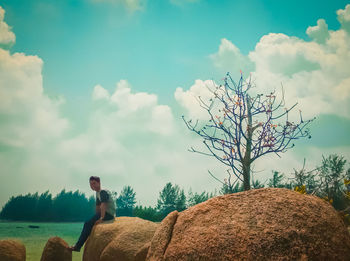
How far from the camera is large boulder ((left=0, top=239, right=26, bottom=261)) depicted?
22.0ft

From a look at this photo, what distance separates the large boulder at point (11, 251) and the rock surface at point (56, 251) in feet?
3.87

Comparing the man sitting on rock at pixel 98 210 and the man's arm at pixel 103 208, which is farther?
the man's arm at pixel 103 208

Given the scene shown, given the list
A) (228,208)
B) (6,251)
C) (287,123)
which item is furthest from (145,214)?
(228,208)

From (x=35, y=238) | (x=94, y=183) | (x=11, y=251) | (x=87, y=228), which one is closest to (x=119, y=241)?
(x=87, y=228)

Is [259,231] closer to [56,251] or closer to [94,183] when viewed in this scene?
[94,183]

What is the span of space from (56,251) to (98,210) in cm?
137

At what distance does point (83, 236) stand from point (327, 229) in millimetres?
5741

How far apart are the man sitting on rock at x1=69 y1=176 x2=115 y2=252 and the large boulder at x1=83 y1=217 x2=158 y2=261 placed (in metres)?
0.18

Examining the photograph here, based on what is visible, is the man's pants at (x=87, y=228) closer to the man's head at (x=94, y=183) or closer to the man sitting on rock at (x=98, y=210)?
the man sitting on rock at (x=98, y=210)

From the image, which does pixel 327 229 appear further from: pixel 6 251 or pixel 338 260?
pixel 6 251

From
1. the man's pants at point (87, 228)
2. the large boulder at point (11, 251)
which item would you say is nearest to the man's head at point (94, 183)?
the man's pants at point (87, 228)

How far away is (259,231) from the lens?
9.50 ft

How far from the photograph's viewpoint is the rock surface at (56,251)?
622cm

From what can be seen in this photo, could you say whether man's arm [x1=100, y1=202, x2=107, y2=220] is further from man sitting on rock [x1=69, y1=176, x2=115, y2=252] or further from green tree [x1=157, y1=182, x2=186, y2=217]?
green tree [x1=157, y1=182, x2=186, y2=217]
